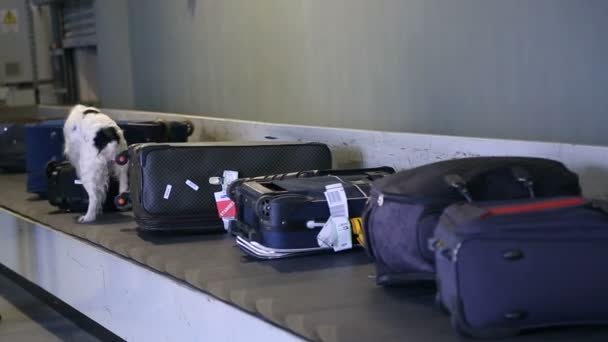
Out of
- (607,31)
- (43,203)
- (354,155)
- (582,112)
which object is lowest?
(43,203)

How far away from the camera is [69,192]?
361cm

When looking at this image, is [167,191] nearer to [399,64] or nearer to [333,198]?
[333,198]

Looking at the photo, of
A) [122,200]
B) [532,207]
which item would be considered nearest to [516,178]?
[532,207]

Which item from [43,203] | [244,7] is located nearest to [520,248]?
[43,203]

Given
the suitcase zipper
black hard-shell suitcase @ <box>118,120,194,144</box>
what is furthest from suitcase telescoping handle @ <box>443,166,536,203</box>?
black hard-shell suitcase @ <box>118,120,194,144</box>

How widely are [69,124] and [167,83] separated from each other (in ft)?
6.61

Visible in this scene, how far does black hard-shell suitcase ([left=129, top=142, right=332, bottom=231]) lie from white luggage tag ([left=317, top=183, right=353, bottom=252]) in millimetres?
602

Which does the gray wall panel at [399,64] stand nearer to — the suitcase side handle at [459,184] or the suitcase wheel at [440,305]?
the suitcase side handle at [459,184]

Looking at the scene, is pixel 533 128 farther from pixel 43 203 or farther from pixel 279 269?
pixel 43 203

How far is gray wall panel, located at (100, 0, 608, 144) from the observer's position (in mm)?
2602

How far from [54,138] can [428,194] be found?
2941 mm

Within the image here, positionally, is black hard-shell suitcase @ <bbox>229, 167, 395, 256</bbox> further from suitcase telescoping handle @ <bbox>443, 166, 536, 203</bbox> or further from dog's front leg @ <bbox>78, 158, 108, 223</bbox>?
dog's front leg @ <bbox>78, 158, 108, 223</bbox>

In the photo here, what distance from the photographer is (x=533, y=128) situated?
9.00ft

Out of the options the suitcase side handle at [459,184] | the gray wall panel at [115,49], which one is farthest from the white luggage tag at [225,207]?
the gray wall panel at [115,49]
